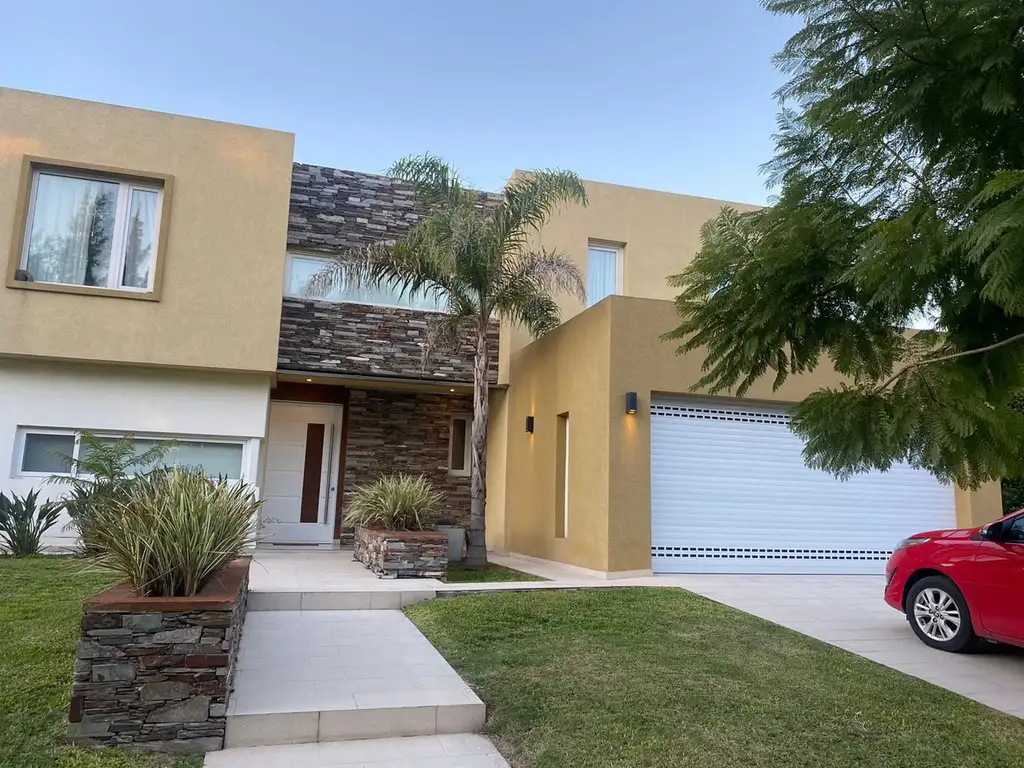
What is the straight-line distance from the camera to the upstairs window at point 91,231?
10.8m

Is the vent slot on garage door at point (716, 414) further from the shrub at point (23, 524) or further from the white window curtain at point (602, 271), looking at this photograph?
the shrub at point (23, 524)

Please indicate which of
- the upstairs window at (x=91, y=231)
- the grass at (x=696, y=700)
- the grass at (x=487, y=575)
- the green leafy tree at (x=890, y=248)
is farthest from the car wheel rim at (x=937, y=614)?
the upstairs window at (x=91, y=231)

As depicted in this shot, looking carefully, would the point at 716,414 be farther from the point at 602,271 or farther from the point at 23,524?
the point at 23,524

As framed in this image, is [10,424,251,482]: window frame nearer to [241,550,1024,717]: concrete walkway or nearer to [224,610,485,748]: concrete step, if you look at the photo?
[241,550,1024,717]: concrete walkway

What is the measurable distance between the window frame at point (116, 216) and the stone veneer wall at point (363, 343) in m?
2.22

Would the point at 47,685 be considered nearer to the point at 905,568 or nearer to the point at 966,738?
the point at 966,738

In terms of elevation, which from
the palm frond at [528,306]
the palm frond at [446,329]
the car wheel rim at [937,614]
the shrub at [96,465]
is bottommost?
the car wheel rim at [937,614]

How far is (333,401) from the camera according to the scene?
13.9 meters

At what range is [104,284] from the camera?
10953 millimetres

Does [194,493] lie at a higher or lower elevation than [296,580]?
higher

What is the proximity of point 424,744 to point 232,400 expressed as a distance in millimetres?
8632

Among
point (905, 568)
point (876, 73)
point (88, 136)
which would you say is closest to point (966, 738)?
point (905, 568)

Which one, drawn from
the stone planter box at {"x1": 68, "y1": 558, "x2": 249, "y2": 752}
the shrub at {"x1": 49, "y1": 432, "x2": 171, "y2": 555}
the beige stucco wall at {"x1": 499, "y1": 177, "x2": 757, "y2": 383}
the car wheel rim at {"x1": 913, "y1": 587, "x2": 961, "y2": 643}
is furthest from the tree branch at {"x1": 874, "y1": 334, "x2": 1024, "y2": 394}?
the beige stucco wall at {"x1": 499, "y1": 177, "x2": 757, "y2": 383}

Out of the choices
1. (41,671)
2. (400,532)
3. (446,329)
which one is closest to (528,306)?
(446,329)
